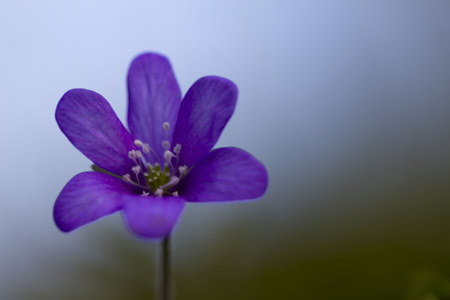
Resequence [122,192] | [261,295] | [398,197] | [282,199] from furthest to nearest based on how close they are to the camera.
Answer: [282,199]
[398,197]
[261,295]
[122,192]

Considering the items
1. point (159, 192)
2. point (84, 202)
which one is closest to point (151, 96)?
point (159, 192)

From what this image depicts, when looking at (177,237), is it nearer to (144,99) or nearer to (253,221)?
(253,221)

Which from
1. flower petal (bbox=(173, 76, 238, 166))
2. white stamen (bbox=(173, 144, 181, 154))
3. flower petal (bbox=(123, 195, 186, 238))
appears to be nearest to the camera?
flower petal (bbox=(123, 195, 186, 238))

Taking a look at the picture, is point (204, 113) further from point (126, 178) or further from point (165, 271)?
point (165, 271)

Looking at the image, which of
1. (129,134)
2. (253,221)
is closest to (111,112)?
(129,134)

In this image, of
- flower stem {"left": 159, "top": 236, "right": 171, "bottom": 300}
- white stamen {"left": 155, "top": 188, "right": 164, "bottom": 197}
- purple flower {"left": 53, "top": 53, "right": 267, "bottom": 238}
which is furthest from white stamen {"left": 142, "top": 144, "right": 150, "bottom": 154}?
flower stem {"left": 159, "top": 236, "right": 171, "bottom": 300}

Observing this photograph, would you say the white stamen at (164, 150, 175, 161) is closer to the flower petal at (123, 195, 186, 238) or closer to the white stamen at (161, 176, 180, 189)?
the white stamen at (161, 176, 180, 189)

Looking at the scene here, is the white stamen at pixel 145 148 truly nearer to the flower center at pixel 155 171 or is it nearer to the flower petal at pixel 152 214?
the flower center at pixel 155 171

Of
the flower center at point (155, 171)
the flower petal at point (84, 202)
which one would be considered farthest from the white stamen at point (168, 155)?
the flower petal at point (84, 202)
